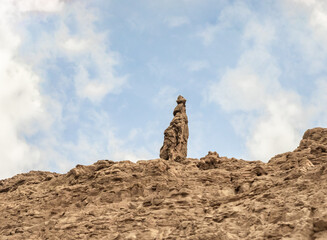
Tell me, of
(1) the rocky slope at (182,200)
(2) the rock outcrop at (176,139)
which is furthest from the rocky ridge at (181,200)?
(2) the rock outcrop at (176,139)

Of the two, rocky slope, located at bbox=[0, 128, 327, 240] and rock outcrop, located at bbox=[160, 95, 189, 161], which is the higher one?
rock outcrop, located at bbox=[160, 95, 189, 161]

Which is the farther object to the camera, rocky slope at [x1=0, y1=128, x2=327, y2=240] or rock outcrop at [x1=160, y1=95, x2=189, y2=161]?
rock outcrop at [x1=160, y1=95, x2=189, y2=161]

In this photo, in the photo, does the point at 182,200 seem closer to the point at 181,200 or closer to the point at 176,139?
the point at 181,200

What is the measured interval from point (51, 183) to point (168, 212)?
1646 centimetres

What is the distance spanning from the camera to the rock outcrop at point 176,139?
4628 centimetres

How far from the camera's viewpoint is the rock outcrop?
46.3 metres

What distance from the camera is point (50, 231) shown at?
3300 cm

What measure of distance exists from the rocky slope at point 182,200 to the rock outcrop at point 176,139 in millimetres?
5176

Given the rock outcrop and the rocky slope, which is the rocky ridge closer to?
the rocky slope

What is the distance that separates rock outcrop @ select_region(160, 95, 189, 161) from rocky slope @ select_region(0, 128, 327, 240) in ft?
17.0

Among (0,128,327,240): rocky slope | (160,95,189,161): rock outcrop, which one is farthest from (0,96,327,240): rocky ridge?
(160,95,189,161): rock outcrop

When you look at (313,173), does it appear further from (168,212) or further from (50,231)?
(50,231)

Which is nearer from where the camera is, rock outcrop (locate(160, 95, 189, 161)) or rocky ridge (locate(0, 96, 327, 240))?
rocky ridge (locate(0, 96, 327, 240))

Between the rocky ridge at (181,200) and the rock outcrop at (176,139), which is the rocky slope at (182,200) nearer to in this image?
the rocky ridge at (181,200)
